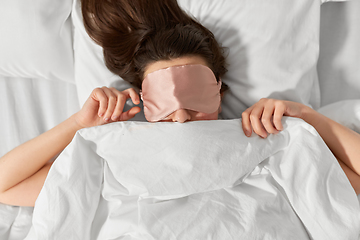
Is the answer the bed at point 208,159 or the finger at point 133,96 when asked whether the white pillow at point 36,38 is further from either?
the finger at point 133,96

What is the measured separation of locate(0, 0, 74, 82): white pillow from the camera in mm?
954

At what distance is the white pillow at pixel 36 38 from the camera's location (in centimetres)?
95

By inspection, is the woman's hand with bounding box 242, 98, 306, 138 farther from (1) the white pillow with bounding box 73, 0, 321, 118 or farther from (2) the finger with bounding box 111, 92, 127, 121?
(2) the finger with bounding box 111, 92, 127, 121

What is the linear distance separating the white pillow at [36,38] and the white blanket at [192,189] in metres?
0.42

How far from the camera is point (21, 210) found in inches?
35.5

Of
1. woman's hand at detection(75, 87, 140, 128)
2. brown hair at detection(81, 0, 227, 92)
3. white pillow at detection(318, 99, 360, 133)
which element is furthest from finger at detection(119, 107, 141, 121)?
white pillow at detection(318, 99, 360, 133)

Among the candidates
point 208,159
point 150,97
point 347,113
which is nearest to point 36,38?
point 150,97

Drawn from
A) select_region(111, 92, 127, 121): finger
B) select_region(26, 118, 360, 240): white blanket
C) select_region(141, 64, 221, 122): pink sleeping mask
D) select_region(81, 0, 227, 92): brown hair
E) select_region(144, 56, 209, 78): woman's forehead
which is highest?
select_region(81, 0, 227, 92): brown hair

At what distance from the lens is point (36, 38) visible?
974 mm

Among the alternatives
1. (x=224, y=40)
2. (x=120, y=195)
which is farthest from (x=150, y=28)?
(x=120, y=195)

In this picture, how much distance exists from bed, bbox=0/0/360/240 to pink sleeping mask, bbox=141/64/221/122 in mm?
55

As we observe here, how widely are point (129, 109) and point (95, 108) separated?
0.13 m

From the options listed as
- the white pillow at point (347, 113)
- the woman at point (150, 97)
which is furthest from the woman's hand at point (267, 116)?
the white pillow at point (347, 113)

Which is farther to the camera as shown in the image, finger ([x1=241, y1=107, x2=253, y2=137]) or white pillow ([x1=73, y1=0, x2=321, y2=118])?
white pillow ([x1=73, y1=0, x2=321, y2=118])
